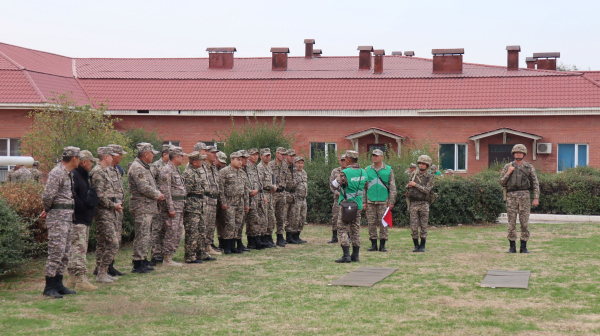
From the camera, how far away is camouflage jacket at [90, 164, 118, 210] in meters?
9.30

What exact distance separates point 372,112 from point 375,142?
54.0 inches

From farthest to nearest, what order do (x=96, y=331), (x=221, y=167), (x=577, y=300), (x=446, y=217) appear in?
(x=446, y=217)
(x=221, y=167)
(x=577, y=300)
(x=96, y=331)

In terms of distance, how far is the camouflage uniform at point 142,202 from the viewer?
9.98 meters

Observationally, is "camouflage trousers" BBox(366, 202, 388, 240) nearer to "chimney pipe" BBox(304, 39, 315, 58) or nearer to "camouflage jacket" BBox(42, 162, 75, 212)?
"camouflage jacket" BBox(42, 162, 75, 212)

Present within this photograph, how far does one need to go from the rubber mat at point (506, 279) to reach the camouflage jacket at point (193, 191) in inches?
190

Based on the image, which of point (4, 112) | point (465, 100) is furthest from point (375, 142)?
point (4, 112)

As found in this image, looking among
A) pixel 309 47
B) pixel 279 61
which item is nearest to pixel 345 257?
pixel 279 61

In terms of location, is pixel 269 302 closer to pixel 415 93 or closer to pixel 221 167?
pixel 221 167

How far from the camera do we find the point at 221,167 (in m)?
13.7

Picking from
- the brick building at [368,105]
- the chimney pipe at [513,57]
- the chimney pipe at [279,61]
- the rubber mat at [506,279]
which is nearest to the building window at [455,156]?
the brick building at [368,105]

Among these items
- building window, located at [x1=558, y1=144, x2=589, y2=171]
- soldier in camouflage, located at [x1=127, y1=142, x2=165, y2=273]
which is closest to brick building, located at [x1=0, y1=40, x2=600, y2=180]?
building window, located at [x1=558, y1=144, x2=589, y2=171]

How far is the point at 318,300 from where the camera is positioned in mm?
8125

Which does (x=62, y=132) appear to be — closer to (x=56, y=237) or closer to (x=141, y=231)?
(x=141, y=231)

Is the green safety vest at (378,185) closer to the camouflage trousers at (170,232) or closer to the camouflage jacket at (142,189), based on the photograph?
the camouflage trousers at (170,232)
